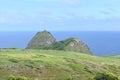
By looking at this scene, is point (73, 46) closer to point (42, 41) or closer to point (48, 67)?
point (42, 41)

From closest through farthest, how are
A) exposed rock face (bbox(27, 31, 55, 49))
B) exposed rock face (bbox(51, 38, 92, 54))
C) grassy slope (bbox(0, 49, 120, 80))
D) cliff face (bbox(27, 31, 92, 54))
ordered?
1. grassy slope (bbox(0, 49, 120, 80))
2. exposed rock face (bbox(51, 38, 92, 54))
3. cliff face (bbox(27, 31, 92, 54))
4. exposed rock face (bbox(27, 31, 55, 49))

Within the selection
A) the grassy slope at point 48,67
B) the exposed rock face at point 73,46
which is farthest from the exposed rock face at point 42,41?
the grassy slope at point 48,67

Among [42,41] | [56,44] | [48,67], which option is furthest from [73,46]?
[48,67]

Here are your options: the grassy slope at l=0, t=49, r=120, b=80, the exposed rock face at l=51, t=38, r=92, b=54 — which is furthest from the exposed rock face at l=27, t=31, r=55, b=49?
the grassy slope at l=0, t=49, r=120, b=80

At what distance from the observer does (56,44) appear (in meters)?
147

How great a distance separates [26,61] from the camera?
84.2 meters

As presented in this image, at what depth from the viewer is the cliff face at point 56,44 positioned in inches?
5344

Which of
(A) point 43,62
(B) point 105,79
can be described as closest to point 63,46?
(A) point 43,62

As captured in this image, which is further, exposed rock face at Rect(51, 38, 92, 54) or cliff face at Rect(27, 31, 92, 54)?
cliff face at Rect(27, 31, 92, 54)

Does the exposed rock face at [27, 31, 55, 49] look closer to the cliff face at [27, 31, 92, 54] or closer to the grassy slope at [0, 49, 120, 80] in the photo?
the cliff face at [27, 31, 92, 54]

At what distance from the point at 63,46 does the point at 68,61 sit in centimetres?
4576

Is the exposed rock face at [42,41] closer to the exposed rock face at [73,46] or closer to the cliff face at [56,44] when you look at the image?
the cliff face at [56,44]

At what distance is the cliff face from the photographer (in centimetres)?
13575

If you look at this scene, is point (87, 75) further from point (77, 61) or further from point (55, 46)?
point (55, 46)
